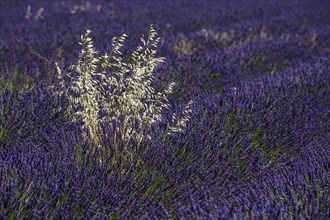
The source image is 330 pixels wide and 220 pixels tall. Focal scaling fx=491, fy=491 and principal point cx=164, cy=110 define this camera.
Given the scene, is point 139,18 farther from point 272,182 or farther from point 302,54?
point 272,182

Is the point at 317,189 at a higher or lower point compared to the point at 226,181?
higher

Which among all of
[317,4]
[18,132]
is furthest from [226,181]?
[317,4]

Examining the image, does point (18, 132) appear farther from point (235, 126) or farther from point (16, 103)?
point (235, 126)

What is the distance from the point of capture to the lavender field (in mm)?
2521

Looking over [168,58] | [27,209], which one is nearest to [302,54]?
[168,58]

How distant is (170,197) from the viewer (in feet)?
9.18

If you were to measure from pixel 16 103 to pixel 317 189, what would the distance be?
2429 mm

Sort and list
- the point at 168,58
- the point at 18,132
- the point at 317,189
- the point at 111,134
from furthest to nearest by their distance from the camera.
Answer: the point at 168,58 < the point at 18,132 < the point at 111,134 < the point at 317,189

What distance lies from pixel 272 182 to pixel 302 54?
4037mm

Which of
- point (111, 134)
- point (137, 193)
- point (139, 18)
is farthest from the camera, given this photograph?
point (139, 18)

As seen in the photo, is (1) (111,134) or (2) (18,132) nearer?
(1) (111,134)

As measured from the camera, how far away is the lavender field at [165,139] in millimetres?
2521

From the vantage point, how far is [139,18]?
10.2m

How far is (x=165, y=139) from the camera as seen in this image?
334 cm
